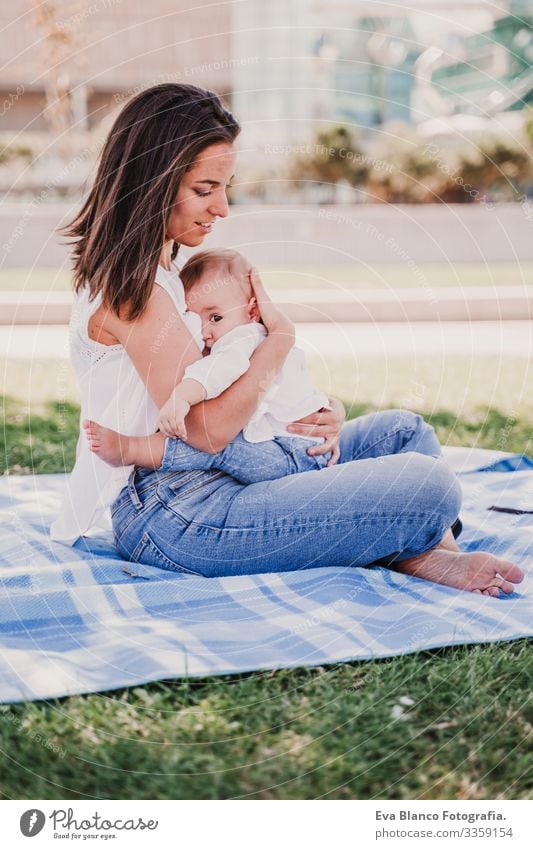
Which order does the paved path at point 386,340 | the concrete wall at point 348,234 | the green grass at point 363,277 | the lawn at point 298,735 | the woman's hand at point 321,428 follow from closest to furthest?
1. the lawn at point 298,735
2. the woman's hand at point 321,428
3. the paved path at point 386,340
4. the green grass at point 363,277
5. the concrete wall at point 348,234

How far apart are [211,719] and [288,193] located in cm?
966

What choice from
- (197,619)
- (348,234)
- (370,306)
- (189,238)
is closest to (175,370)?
(189,238)

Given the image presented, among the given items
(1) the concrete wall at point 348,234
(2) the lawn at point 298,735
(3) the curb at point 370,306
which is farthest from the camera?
(1) the concrete wall at point 348,234

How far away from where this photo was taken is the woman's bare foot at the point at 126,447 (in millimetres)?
2479

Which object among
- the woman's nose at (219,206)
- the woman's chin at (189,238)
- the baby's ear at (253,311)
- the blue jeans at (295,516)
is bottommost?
the blue jeans at (295,516)

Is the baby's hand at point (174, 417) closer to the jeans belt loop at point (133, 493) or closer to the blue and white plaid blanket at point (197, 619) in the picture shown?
the jeans belt loop at point (133, 493)

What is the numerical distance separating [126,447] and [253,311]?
48 cm

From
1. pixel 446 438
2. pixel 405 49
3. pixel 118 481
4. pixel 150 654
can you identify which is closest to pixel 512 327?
pixel 446 438

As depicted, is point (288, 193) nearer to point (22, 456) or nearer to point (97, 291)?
point (22, 456)

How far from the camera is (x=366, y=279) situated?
881 centimetres

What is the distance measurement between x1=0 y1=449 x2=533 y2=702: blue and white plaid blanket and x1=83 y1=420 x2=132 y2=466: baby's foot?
0.98 ft

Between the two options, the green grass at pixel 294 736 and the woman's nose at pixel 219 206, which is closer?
the green grass at pixel 294 736

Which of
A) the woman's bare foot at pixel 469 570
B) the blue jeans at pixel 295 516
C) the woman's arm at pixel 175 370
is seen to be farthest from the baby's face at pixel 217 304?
the woman's bare foot at pixel 469 570

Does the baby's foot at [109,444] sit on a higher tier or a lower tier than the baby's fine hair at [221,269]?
lower
